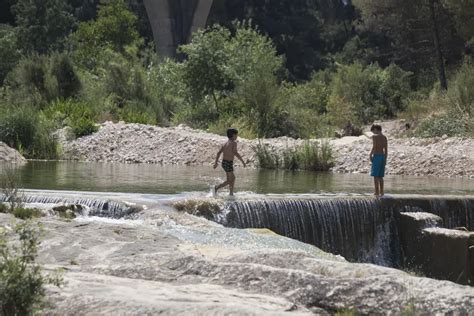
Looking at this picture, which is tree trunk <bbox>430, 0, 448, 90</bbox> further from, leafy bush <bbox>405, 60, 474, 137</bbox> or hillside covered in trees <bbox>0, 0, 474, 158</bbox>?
leafy bush <bbox>405, 60, 474, 137</bbox>

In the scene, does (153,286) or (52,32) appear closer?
(153,286)

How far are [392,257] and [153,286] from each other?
9.01m

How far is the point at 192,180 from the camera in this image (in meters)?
19.2

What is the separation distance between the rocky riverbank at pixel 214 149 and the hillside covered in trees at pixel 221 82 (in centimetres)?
96

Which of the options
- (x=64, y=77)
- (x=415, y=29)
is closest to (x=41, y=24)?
(x=64, y=77)

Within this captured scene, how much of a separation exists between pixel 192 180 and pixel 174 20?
40263mm

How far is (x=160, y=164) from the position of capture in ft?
85.8

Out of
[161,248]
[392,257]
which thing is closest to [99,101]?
[392,257]

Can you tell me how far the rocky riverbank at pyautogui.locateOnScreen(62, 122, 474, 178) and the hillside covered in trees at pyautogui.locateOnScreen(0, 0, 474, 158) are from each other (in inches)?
37.6

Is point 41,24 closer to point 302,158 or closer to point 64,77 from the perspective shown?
point 64,77

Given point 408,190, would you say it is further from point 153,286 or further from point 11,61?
point 11,61

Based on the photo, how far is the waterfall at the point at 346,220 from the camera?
1408 cm

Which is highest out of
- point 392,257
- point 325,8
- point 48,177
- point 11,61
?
point 325,8

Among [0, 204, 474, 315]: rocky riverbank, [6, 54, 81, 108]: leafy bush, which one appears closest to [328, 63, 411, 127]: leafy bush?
[6, 54, 81, 108]: leafy bush
